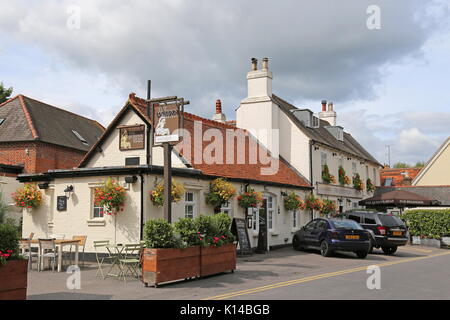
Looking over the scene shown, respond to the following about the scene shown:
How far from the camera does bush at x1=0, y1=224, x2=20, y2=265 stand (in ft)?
26.4

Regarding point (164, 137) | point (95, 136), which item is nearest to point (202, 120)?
point (164, 137)

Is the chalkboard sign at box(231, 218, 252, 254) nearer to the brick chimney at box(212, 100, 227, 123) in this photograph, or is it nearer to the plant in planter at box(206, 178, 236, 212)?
the plant in planter at box(206, 178, 236, 212)

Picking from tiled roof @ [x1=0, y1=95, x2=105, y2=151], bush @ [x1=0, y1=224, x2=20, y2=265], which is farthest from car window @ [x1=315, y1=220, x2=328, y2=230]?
tiled roof @ [x1=0, y1=95, x2=105, y2=151]

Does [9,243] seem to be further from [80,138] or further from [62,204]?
→ [80,138]

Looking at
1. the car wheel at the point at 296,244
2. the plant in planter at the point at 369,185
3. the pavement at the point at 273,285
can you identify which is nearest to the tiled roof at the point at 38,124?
the pavement at the point at 273,285

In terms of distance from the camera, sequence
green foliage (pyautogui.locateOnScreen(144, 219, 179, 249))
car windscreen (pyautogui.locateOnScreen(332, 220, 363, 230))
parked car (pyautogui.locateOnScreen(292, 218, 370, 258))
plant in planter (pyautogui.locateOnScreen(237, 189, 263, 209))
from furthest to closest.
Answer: plant in planter (pyautogui.locateOnScreen(237, 189, 263, 209)) < car windscreen (pyautogui.locateOnScreen(332, 220, 363, 230)) < parked car (pyautogui.locateOnScreen(292, 218, 370, 258)) < green foliage (pyautogui.locateOnScreen(144, 219, 179, 249))

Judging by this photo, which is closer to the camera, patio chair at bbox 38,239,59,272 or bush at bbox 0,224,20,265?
bush at bbox 0,224,20,265

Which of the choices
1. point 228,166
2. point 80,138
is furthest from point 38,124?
point 228,166

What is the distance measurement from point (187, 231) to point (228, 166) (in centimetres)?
898

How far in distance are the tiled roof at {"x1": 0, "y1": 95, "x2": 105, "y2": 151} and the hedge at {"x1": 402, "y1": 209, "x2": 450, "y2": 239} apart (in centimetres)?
2172

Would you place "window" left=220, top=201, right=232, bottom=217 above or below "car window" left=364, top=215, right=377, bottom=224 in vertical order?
above

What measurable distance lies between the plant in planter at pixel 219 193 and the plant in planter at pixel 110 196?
3.60 m

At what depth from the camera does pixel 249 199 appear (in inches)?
755

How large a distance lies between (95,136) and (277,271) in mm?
25406
